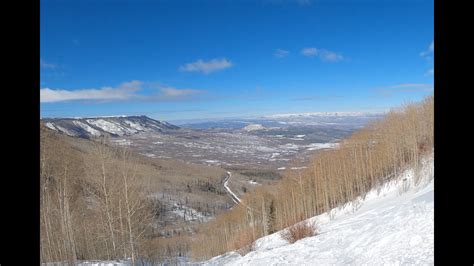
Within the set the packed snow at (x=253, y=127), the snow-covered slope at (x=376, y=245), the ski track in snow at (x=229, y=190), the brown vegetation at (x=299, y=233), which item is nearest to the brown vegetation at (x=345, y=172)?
the brown vegetation at (x=299, y=233)

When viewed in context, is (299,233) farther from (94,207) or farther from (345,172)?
(345,172)

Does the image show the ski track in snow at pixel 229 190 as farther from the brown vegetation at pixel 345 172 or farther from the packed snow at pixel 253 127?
the packed snow at pixel 253 127

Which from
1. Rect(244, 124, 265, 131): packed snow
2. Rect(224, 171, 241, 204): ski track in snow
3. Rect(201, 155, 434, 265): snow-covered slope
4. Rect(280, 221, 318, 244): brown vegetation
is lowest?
Rect(224, 171, 241, 204): ski track in snow

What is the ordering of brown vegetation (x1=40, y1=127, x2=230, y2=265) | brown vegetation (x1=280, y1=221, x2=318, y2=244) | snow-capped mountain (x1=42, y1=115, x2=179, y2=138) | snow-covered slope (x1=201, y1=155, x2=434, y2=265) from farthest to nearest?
1. snow-capped mountain (x1=42, y1=115, x2=179, y2=138)
2. brown vegetation (x1=280, y1=221, x2=318, y2=244)
3. brown vegetation (x1=40, y1=127, x2=230, y2=265)
4. snow-covered slope (x1=201, y1=155, x2=434, y2=265)

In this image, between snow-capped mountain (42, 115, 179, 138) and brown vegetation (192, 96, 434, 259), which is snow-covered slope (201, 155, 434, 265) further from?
snow-capped mountain (42, 115, 179, 138)

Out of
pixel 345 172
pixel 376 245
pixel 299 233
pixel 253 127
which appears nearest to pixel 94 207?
pixel 299 233

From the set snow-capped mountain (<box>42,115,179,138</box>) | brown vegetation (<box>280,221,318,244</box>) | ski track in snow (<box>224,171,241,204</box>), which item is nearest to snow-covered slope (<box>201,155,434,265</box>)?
brown vegetation (<box>280,221,318,244</box>)

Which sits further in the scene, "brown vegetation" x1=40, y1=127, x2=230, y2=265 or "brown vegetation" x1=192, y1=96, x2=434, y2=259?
"brown vegetation" x1=192, y1=96, x2=434, y2=259

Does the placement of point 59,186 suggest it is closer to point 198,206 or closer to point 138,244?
point 138,244
